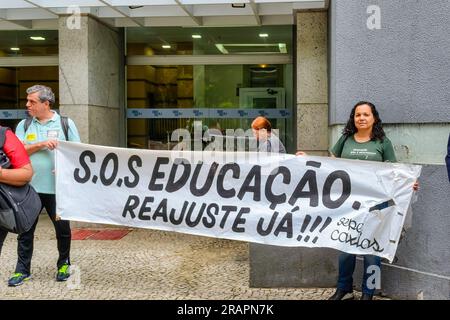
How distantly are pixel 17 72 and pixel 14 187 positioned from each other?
6.39m

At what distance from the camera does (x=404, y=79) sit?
5.00m

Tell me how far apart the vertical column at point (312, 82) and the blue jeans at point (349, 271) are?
3.31m

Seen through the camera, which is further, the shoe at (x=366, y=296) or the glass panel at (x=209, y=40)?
the glass panel at (x=209, y=40)

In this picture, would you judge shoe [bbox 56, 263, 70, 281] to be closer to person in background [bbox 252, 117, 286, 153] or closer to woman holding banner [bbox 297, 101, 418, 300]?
person in background [bbox 252, 117, 286, 153]

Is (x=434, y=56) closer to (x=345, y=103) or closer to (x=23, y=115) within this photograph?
(x=345, y=103)

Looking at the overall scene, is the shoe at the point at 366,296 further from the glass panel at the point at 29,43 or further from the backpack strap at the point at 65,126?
the glass panel at the point at 29,43

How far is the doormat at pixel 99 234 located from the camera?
7781mm

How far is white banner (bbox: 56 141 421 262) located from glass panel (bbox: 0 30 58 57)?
5017 mm

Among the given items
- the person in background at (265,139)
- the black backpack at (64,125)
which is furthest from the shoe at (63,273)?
the person in background at (265,139)

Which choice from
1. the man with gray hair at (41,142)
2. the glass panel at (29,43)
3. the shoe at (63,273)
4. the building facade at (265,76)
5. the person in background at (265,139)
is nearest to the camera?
the building facade at (265,76)

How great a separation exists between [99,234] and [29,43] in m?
3.96

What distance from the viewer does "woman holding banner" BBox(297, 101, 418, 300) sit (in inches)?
184

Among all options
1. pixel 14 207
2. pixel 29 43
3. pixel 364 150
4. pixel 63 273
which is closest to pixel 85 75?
pixel 29 43

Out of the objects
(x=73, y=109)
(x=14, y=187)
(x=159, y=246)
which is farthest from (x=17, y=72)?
(x=14, y=187)
